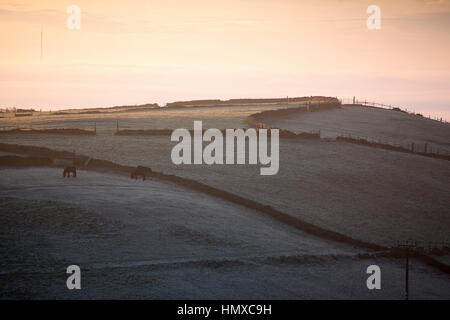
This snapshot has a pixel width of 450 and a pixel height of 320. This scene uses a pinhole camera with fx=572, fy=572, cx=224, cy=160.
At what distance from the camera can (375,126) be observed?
89938mm

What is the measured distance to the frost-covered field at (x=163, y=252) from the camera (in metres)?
25.5

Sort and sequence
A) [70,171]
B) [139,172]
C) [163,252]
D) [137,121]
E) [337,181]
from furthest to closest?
[137,121] → [337,181] → [139,172] → [70,171] → [163,252]

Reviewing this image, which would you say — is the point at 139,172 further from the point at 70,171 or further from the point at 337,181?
the point at 337,181

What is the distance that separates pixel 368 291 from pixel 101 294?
505 inches

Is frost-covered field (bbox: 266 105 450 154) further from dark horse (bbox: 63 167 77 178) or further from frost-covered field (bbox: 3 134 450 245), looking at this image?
dark horse (bbox: 63 167 77 178)

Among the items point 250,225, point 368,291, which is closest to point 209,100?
point 250,225

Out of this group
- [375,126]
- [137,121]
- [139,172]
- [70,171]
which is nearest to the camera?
[70,171]

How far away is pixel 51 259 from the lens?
88.9 feet

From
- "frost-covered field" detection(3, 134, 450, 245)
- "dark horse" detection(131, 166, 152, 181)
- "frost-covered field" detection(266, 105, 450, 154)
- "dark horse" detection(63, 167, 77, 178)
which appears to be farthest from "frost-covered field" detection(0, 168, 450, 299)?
"frost-covered field" detection(266, 105, 450, 154)

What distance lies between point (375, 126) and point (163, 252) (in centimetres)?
6678

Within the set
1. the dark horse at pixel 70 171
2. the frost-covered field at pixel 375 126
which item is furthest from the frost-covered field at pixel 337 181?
the frost-covered field at pixel 375 126

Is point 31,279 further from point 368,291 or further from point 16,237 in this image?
point 368,291

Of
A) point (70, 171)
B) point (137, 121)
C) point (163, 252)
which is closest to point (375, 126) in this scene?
point (137, 121)

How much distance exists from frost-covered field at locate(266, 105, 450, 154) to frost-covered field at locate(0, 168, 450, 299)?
3654cm
